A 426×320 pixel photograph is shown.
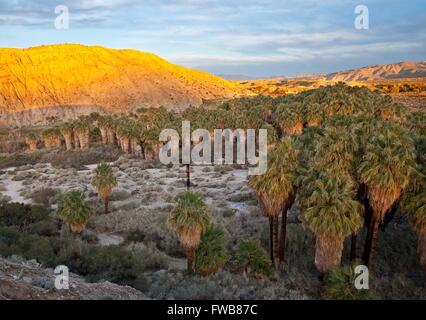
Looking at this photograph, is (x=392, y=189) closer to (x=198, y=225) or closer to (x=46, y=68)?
(x=198, y=225)

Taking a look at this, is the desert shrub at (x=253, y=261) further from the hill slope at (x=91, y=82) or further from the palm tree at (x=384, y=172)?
the hill slope at (x=91, y=82)

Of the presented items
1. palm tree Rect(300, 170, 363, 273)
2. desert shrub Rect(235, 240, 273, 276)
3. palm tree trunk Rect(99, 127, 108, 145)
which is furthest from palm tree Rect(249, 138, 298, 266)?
palm tree trunk Rect(99, 127, 108, 145)

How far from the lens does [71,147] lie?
74.8 meters

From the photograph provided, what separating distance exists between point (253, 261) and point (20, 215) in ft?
61.8

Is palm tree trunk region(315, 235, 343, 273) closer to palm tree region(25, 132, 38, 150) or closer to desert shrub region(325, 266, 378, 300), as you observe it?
desert shrub region(325, 266, 378, 300)

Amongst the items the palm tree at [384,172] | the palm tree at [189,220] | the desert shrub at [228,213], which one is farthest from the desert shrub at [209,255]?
the desert shrub at [228,213]

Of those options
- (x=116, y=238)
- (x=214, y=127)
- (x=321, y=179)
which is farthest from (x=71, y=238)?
(x=214, y=127)

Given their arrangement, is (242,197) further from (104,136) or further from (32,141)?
(32,141)

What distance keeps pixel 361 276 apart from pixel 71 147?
217ft

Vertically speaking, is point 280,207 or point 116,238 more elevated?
point 280,207

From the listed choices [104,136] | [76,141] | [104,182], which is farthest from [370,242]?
[76,141]

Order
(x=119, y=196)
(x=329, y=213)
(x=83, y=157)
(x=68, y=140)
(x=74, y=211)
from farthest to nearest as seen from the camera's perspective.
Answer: (x=68, y=140), (x=83, y=157), (x=119, y=196), (x=74, y=211), (x=329, y=213)

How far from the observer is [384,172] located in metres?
19.9

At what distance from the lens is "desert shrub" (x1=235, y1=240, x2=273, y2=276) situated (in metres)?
21.0
